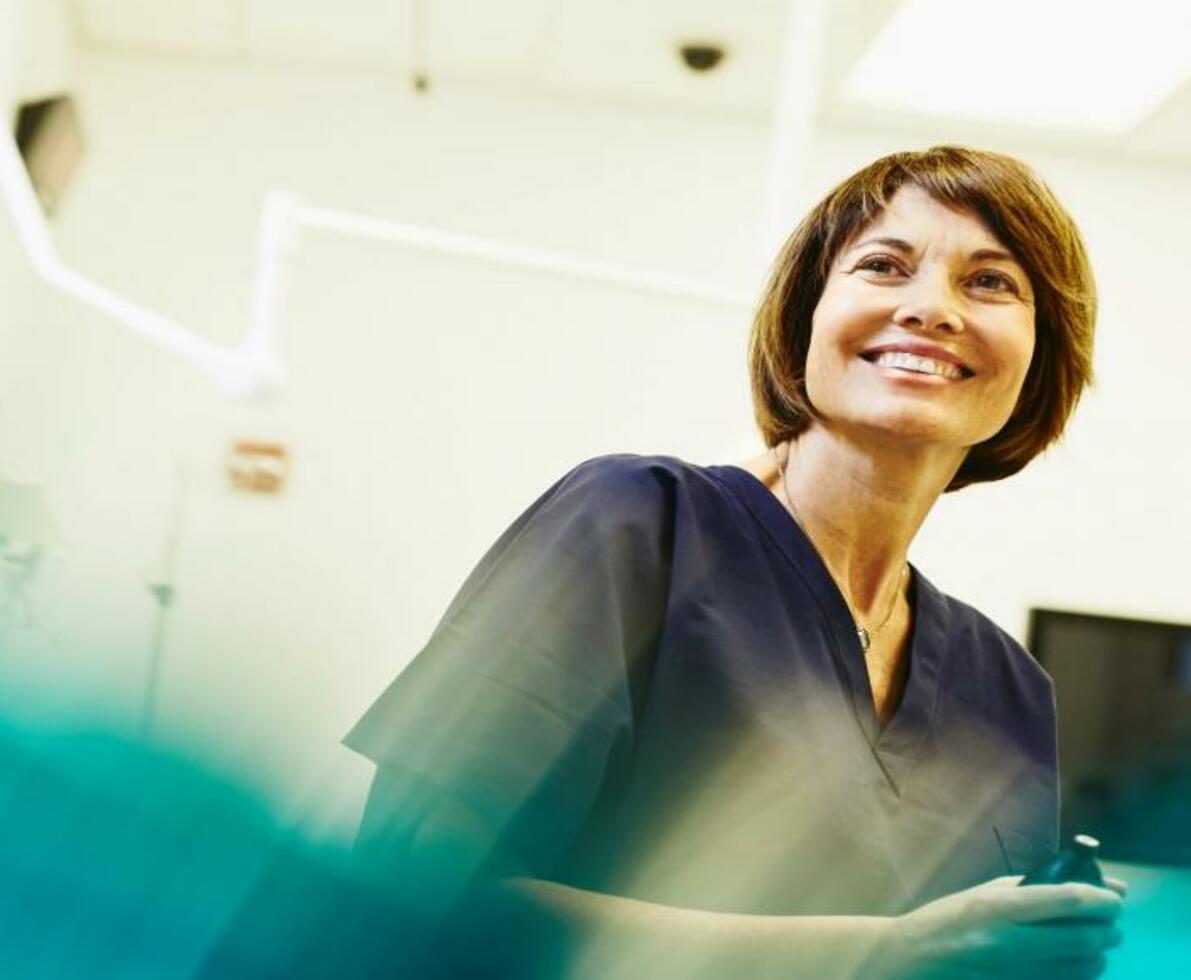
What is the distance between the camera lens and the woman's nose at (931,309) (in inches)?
21.2

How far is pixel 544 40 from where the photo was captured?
231 cm

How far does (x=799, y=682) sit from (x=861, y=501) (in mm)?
98

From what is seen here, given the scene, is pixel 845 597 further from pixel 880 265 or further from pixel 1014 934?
pixel 1014 934

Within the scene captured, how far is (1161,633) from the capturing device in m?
1.91

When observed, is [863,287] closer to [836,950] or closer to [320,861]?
[836,950]

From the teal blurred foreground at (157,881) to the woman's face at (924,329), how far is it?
1.15ft

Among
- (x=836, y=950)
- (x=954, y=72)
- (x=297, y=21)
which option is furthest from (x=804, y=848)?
(x=297, y=21)

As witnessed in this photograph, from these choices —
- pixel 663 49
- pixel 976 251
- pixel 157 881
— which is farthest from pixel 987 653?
pixel 663 49

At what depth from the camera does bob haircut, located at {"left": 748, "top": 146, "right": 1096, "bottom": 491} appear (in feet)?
1.85

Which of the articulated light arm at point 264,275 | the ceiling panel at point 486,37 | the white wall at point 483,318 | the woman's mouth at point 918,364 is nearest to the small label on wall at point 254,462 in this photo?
the white wall at point 483,318

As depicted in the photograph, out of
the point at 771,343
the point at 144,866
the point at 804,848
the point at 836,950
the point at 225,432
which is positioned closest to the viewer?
the point at 144,866

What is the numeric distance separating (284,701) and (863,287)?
0.36 meters

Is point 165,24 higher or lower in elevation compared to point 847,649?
higher

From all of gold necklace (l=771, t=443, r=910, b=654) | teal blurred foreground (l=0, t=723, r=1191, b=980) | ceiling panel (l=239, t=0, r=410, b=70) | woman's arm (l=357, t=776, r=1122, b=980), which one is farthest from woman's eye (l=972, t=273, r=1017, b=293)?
ceiling panel (l=239, t=0, r=410, b=70)
